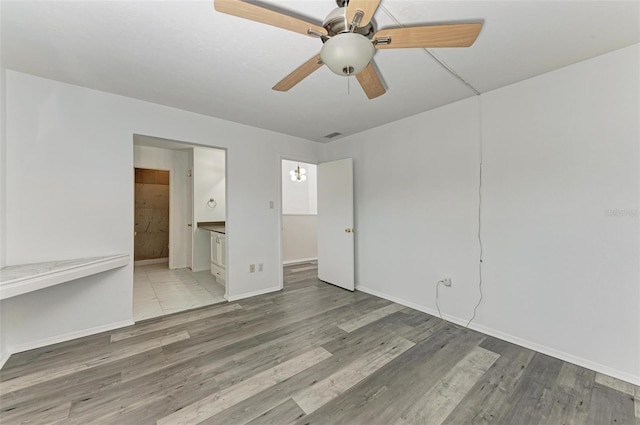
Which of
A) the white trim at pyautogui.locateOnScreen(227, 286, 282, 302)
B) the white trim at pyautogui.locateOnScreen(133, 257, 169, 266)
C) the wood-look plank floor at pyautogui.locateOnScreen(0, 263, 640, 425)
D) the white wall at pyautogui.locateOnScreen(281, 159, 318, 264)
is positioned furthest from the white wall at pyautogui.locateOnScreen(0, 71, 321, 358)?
the white trim at pyautogui.locateOnScreen(133, 257, 169, 266)

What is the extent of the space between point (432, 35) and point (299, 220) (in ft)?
16.5

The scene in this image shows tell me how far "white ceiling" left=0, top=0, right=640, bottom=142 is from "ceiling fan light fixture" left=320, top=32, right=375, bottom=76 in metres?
0.39

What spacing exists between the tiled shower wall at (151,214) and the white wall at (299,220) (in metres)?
3.11

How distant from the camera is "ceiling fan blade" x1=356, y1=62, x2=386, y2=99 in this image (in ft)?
5.72

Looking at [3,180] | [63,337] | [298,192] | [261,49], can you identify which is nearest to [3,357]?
[63,337]

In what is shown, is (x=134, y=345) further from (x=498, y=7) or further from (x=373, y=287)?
(x=498, y=7)

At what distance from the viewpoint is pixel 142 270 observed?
530 centimetres

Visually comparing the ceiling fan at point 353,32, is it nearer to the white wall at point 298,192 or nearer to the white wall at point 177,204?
the white wall at point 177,204

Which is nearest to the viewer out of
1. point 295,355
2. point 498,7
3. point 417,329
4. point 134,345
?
point 498,7

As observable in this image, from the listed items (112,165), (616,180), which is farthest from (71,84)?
(616,180)

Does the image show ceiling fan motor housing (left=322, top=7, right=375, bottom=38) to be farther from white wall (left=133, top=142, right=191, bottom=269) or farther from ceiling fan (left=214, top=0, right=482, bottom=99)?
white wall (left=133, top=142, right=191, bottom=269)

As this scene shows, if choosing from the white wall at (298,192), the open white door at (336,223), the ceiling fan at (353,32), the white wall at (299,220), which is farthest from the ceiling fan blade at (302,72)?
the white wall at (298,192)

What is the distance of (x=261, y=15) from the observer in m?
1.24

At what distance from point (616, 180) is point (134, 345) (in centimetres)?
438
